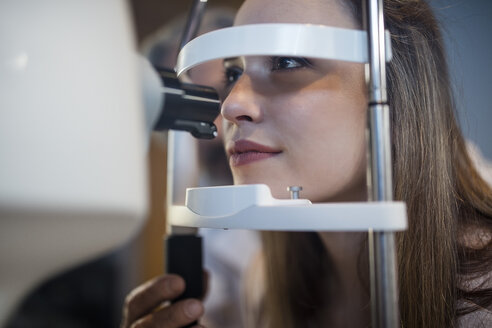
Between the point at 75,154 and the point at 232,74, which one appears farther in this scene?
the point at 232,74

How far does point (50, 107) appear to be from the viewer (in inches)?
9.9

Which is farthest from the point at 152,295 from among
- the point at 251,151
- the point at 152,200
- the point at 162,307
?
the point at 152,200

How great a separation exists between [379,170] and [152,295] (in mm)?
392

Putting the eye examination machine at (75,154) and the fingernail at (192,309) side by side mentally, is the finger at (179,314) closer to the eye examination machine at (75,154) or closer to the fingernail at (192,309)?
the fingernail at (192,309)

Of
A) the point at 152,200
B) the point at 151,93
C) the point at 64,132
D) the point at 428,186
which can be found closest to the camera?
the point at 64,132

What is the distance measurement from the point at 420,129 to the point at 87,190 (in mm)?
422

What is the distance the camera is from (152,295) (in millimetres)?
576

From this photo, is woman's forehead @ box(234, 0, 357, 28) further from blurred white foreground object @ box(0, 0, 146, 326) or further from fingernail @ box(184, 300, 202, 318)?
fingernail @ box(184, 300, 202, 318)

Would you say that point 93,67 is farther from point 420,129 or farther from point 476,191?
point 476,191

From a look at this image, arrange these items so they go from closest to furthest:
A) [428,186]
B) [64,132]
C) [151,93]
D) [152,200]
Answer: [64,132] → [151,93] → [428,186] → [152,200]

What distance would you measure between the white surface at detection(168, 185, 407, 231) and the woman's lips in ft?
0.25

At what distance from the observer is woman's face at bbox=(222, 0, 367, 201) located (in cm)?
44

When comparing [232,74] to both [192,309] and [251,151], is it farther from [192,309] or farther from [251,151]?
[192,309]

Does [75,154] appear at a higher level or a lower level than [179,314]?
higher
